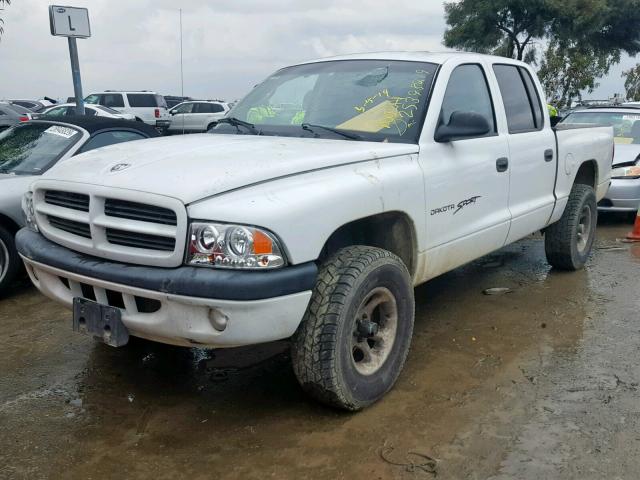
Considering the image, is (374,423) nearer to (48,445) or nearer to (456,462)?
(456,462)

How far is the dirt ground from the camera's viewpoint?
9.20 feet

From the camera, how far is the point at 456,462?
9.20ft

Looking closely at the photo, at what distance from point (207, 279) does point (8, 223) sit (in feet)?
10.5

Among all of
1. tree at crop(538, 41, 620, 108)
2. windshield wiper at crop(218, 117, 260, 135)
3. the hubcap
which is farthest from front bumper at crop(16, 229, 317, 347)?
tree at crop(538, 41, 620, 108)

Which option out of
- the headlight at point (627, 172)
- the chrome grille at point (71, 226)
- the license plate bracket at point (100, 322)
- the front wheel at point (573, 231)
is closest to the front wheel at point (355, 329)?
the license plate bracket at point (100, 322)

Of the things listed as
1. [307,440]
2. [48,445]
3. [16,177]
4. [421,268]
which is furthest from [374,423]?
[16,177]

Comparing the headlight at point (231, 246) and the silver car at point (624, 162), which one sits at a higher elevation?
the headlight at point (231, 246)

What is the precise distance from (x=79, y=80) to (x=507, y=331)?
648cm

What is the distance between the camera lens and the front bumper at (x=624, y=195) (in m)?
7.89

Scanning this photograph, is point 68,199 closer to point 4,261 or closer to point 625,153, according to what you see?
point 4,261

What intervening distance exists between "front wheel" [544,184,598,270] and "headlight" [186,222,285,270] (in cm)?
374

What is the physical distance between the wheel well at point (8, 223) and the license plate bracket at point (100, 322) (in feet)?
7.96

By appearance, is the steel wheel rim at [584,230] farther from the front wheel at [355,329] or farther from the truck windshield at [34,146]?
the truck windshield at [34,146]

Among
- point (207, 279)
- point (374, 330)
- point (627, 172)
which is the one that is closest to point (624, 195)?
point (627, 172)
